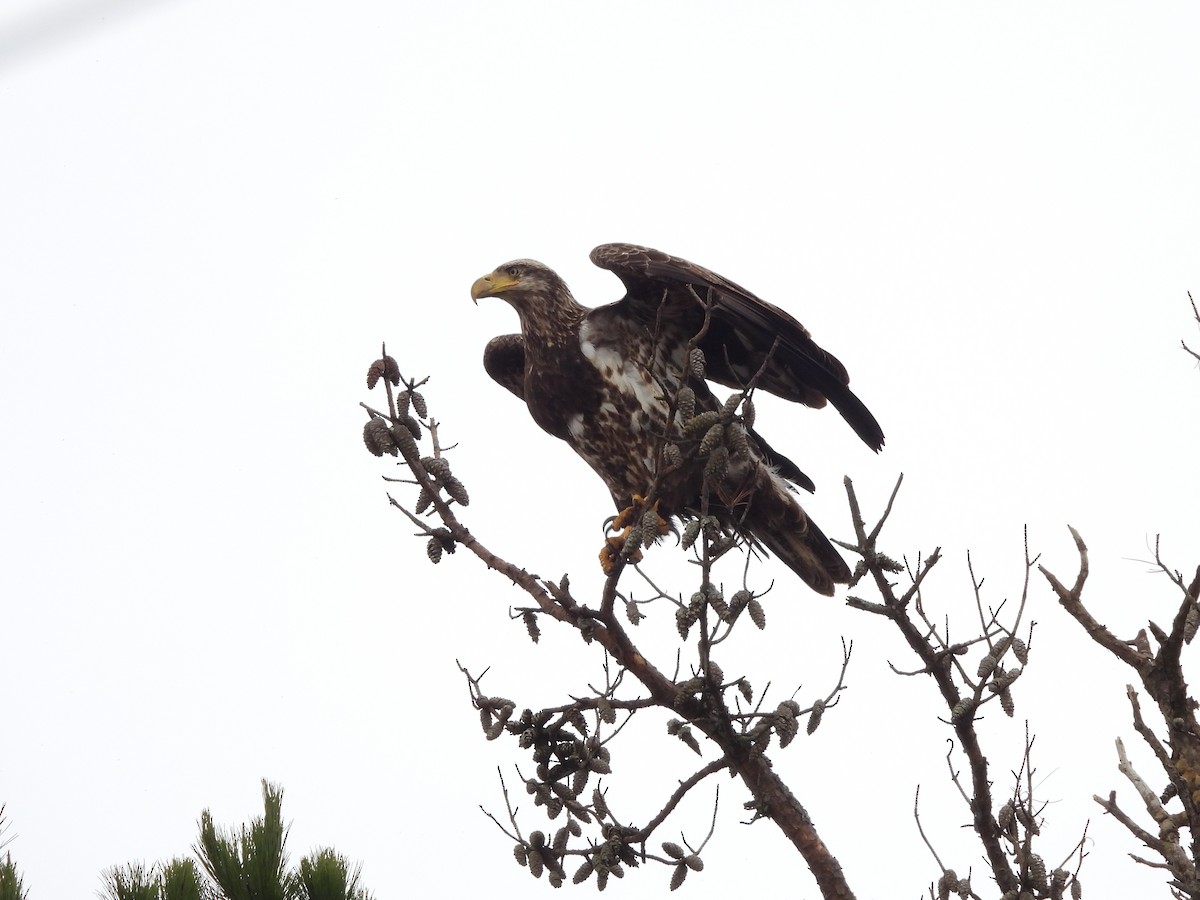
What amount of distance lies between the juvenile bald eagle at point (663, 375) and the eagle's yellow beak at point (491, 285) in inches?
4.6

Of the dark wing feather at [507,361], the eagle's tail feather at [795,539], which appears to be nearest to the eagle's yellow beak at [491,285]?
the dark wing feather at [507,361]

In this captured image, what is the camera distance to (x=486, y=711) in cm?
335

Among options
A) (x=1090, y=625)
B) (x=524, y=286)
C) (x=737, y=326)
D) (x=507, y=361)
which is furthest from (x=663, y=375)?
(x=1090, y=625)

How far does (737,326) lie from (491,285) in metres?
1.37

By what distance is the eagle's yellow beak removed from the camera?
572 cm

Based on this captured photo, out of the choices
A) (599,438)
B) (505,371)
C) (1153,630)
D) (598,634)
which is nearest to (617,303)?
(599,438)

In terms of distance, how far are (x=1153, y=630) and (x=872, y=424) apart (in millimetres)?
1667

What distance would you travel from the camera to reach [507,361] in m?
6.18

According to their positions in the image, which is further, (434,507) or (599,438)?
(599,438)

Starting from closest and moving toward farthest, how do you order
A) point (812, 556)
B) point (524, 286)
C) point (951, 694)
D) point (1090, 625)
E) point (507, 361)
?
point (951, 694)
point (1090, 625)
point (812, 556)
point (524, 286)
point (507, 361)

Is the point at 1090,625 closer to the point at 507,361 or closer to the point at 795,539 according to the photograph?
the point at 795,539

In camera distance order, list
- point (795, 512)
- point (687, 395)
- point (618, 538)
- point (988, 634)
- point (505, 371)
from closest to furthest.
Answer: point (988, 634), point (687, 395), point (618, 538), point (795, 512), point (505, 371)

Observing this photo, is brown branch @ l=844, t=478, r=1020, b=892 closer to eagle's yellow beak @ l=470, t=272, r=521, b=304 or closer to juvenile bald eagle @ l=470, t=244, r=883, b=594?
juvenile bald eagle @ l=470, t=244, r=883, b=594

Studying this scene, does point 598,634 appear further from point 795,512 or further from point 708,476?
point 795,512
